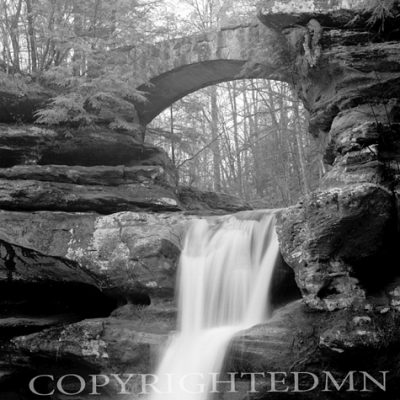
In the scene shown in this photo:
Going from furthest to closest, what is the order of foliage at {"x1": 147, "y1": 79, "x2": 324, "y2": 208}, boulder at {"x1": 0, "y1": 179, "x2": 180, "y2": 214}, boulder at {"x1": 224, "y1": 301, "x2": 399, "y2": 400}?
foliage at {"x1": 147, "y1": 79, "x2": 324, "y2": 208}, boulder at {"x1": 0, "y1": 179, "x2": 180, "y2": 214}, boulder at {"x1": 224, "y1": 301, "x2": 399, "y2": 400}

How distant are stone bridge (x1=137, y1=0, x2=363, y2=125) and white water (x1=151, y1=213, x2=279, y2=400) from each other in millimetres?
3169

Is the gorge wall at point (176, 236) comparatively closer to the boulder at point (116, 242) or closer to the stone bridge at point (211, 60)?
the boulder at point (116, 242)

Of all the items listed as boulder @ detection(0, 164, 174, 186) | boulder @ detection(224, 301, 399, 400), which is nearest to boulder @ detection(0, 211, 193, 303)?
boulder @ detection(0, 164, 174, 186)

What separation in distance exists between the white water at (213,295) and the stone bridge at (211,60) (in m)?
3.17

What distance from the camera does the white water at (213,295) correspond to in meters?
6.11

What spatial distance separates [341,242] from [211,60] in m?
5.56

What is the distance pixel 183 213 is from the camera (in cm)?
862

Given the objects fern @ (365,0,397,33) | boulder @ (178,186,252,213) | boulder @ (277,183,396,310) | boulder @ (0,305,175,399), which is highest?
fern @ (365,0,397,33)

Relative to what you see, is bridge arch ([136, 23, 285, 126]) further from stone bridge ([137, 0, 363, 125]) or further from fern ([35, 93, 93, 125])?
fern ([35, 93, 93, 125])

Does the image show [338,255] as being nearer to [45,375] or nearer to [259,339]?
[259,339]

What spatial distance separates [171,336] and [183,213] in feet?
8.41

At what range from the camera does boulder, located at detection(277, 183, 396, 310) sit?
19.2 feet

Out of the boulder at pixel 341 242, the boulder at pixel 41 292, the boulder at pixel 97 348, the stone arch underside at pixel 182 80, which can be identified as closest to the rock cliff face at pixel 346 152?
the boulder at pixel 341 242

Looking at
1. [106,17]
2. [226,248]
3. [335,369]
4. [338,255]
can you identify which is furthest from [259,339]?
[106,17]
